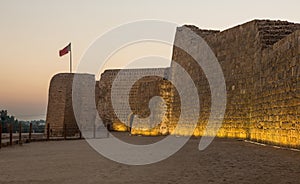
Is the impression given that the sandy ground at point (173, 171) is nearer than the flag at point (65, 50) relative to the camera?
Yes

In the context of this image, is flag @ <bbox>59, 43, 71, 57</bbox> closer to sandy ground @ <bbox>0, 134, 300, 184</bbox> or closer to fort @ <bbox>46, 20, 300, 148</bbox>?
fort @ <bbox>46, 20, 300, 148</bbox>

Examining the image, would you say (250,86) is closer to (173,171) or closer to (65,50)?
(173,171)

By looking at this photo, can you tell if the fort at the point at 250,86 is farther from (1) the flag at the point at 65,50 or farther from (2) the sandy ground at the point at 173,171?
(1) the flag at the point at 65,50

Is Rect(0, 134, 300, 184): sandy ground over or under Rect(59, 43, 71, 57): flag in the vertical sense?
under

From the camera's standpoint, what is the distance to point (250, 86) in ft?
46.7

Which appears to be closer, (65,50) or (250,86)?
(250,86)

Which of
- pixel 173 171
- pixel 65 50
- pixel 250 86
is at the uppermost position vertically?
pixel 65 50

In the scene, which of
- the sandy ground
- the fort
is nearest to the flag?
the fort

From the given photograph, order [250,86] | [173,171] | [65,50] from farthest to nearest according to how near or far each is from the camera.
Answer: [65,50], [250,86], [173,171]

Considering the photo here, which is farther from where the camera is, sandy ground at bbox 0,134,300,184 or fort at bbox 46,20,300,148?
fort at bbox 46,20,300,148

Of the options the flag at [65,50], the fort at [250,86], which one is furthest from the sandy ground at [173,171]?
the flag at [65,50]

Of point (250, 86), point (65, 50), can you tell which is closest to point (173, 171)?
point (250, 86)

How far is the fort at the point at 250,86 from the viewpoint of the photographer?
416 inches

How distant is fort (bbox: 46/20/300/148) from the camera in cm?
1057
